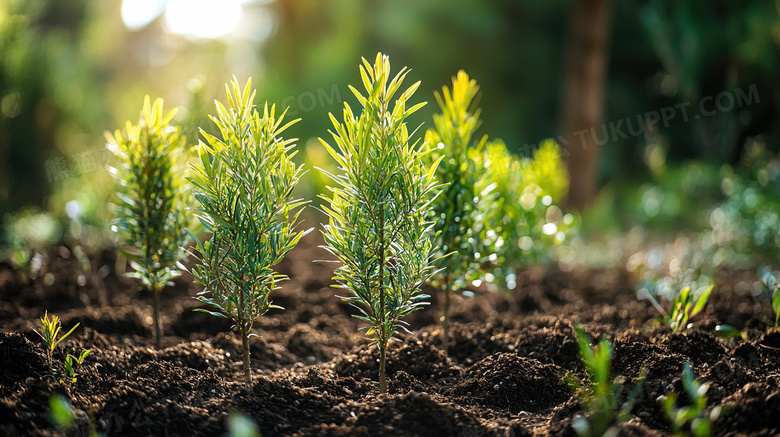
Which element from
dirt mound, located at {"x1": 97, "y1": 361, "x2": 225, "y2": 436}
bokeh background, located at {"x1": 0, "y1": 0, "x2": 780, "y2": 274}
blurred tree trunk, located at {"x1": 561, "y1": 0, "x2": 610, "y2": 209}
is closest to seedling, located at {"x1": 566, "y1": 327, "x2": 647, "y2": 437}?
dirt mound, located at {"x1": 97, "y1": 361, "x2": 225, "y2": 436}

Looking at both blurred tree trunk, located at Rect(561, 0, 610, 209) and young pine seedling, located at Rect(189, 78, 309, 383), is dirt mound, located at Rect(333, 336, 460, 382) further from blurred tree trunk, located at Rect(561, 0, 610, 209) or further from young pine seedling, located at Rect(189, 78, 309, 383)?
blurred tree trunk, located at Rect(561, 0, 610, 209)

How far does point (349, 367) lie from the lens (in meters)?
3.74

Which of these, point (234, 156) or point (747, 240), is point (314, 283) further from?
point (747, 240)

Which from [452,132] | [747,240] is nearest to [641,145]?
[747,240]

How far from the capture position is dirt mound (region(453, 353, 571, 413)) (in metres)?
3.33

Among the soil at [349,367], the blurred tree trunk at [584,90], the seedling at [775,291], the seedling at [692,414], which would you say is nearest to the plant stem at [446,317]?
the soil at [349,367]

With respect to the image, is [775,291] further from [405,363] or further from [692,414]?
[405,363]

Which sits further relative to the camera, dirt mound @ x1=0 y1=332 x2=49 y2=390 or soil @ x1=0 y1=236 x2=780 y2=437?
dirt mound @ x1=0 y1=332 x2=49 y2=390

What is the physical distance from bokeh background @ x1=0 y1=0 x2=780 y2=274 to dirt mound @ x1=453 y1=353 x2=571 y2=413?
404cm

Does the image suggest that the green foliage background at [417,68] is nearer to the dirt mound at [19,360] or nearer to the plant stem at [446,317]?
the dirt mound at [19,360]

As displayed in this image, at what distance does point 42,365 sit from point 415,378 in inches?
84.0

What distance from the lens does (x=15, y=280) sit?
218 inches

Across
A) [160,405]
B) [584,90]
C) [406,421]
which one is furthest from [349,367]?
[584,90]

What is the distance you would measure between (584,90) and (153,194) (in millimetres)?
8519
